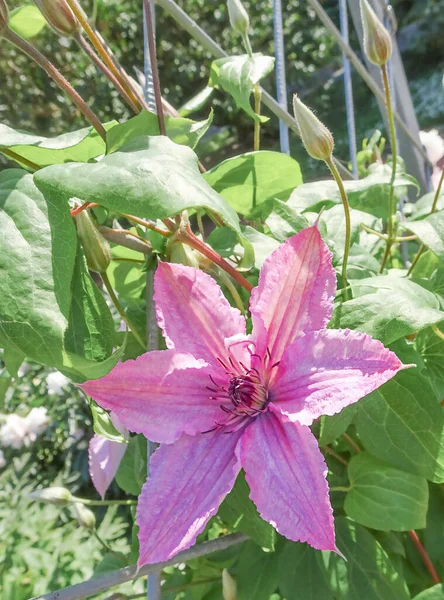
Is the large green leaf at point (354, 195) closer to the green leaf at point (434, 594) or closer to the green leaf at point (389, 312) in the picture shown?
the green leaf at point (389, 312)

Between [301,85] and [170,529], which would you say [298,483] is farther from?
[301,85]

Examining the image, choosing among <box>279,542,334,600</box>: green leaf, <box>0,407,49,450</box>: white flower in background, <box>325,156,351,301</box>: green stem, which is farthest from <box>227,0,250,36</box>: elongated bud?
<box>0,407,49,450</box>: white flower in background

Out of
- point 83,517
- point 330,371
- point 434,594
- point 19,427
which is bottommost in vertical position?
point 19,427

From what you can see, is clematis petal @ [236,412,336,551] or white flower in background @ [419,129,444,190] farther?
white flower in background @ [419,129,444,190]

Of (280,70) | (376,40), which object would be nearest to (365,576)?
(376,40)

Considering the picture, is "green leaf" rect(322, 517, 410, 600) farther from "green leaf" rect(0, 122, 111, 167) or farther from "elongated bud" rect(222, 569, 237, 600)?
"green leaf" rect(0, 122, 111, 167)

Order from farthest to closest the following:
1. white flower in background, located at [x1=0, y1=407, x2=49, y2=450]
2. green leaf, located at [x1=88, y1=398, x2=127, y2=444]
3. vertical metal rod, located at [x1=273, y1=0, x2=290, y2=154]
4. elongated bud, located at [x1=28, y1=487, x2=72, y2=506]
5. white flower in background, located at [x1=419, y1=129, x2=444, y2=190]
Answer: white flower in background, located at [x1=0, y1=407, x2=49, y2=450] < white flower in background, located at [x1=419, y1=129, x2=444, y2=190] < vertical metal rod, located at [x1=273, y1=0, x2=290, y2=154] < elongated bud, located at [x1=28, y1=487, x2=72, y2=506] < green leaf, located at [x1=88, y1=398, x2=127, y2=444]

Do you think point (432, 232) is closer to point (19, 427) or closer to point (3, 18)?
Answer: point (3, 18)

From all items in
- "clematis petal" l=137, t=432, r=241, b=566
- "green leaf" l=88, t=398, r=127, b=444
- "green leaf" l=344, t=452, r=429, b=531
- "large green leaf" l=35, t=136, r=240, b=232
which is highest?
"large green leaf" l=35, t=136, r=240, b=232
